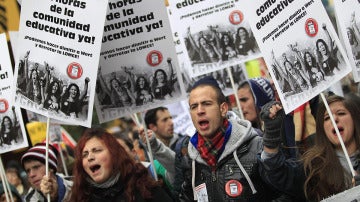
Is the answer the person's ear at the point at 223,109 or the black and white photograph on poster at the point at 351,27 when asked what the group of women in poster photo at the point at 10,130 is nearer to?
the person's ear at the point at 223,109

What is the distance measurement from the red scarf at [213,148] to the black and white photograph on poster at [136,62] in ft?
4.62

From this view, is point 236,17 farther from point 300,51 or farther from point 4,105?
point 300,51

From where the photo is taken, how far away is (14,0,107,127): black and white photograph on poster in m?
6.29

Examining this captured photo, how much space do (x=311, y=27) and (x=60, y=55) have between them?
212cm

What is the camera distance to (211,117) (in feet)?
18.7

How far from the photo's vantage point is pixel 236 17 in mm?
7898

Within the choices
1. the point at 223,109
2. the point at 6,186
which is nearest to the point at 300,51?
the point at 223,109

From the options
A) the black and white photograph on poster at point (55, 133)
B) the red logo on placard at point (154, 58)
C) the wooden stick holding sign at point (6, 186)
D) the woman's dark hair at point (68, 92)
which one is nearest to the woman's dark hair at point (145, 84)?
the red logo on placard at point (154, 58)

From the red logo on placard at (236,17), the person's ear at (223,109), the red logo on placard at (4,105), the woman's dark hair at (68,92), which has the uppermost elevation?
the red logo on placard at (236,17)

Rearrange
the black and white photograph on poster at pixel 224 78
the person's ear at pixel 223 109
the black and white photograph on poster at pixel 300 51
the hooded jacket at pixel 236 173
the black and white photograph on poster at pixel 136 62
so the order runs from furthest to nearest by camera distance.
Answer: the black and white photograph on poster at pixel 224 78, the black and white photograph on poster at pixel 136 62, the person's ear at pixel 223 109, the hooded jacket at pixel 236 173, the black and white photograph on poster at pixel 300 51

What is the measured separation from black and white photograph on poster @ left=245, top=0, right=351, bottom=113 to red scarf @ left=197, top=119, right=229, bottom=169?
61cm

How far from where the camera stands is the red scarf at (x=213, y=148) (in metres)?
5.62

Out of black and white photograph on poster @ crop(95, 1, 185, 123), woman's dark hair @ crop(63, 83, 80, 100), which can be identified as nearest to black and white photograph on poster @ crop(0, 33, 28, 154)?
black and white photograph on poster @ crop(95, 1, 185, 123)

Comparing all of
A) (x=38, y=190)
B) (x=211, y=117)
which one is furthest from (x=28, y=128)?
(x=211, y=117)
